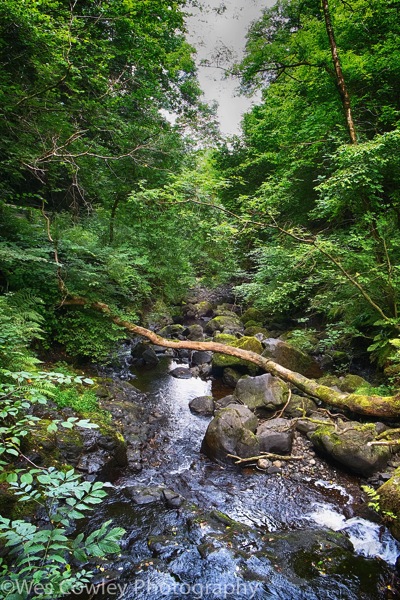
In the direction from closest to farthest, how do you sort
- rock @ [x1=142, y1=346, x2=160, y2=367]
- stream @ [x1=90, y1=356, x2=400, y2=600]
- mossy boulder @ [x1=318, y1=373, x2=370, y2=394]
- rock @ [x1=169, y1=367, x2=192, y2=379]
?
stream @ [x1=90, y1=356, x2=400, y2=600] < mossy boulder @ [x1=318, y1=373, x2=370, y2=394] < rock @ [x1=169, y1=367, x2=192, y2=379] < rock @ [x1=142, y1=346, x2=160, y2=367]

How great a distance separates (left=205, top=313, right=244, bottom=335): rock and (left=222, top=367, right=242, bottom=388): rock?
186 inches

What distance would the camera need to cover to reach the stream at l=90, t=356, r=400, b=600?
346 cm

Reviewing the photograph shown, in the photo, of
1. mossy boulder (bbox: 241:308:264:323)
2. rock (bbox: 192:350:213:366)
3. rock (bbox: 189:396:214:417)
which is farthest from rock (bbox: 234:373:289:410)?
mossy boulder (bbox: 241:308:264:323)

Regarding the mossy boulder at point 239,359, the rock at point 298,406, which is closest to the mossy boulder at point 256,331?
the mossy boulder at point 239,359

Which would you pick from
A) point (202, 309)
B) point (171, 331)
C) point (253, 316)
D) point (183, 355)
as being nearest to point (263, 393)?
point (183, 355)

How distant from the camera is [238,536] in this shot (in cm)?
416

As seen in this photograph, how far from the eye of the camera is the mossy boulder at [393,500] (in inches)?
149

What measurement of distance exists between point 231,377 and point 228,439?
396cm

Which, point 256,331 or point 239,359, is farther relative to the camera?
point 256,331

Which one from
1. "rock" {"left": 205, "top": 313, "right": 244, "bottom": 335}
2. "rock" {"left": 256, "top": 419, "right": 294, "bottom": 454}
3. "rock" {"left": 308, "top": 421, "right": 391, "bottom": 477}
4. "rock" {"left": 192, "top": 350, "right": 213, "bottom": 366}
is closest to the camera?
"rock" {"left": 308, "top": 421, "right": 391, "bottom": 477}

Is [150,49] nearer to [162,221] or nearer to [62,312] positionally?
[162,221]

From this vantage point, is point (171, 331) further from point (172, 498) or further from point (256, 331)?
point (172, 498)

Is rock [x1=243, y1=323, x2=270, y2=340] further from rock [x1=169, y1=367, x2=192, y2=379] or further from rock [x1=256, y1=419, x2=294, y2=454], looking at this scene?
rock [x1=256, y1=419, x2=294, y2=454]

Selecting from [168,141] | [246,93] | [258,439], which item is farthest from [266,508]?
[246,93]
